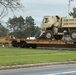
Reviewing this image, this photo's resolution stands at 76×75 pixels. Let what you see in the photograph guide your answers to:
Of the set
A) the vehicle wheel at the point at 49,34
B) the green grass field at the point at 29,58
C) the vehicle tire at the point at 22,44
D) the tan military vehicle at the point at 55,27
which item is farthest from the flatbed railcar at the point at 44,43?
the green grass field at the point at 29,58

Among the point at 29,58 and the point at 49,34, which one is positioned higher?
the point at 49,34

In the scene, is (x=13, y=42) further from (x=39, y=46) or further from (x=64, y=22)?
(x=64, y=22)

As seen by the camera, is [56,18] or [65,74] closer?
[65,74]

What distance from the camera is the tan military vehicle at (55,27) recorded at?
50375mm

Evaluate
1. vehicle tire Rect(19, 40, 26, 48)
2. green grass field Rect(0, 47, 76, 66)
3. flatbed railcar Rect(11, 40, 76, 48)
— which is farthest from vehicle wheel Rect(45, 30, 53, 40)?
green grass field Rect(0, 47, 76, 66)

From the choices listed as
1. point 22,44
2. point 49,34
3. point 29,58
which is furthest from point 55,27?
point 29,58

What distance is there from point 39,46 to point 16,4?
12.6 metres

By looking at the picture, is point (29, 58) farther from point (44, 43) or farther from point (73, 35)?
point (44, 43)

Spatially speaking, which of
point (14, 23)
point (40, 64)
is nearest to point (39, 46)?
point (40, 64)

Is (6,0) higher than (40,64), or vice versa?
(6,0)

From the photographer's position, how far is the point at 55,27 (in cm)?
5194

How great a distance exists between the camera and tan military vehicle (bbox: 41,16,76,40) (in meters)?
50.4

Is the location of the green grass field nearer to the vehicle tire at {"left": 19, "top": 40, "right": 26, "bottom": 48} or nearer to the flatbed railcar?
the flatbed railcar

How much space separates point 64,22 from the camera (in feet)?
167
